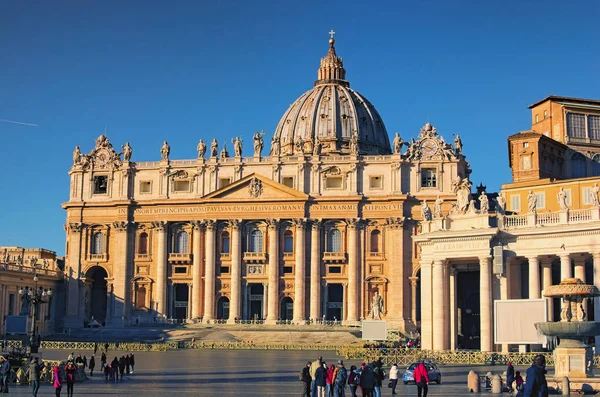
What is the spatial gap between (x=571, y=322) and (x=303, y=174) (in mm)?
60875

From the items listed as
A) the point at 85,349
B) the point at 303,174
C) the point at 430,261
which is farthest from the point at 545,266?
the point at 303,174

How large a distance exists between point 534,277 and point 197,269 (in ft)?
164

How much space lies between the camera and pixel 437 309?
49.3m

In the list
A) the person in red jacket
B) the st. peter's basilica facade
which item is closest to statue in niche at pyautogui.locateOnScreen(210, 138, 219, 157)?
the st. peter's basilica facade

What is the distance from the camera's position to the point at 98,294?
99.4 meters

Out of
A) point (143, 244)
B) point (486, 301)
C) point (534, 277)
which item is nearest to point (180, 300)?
point (143, 244)

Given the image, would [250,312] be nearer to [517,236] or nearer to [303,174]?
[303,174]

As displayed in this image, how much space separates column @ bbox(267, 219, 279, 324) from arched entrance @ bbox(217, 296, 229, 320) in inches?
192

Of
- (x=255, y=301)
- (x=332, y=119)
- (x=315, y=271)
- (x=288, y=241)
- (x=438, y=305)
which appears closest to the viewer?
(x=438, y=305)

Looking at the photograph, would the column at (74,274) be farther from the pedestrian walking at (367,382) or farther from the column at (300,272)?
the pedestrian walking at (367,382)

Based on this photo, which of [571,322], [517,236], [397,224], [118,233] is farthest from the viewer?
[118,233]

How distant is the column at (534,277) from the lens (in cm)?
4703

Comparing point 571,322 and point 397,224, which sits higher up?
point 397,224

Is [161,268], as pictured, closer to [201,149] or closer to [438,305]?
[201,149]
